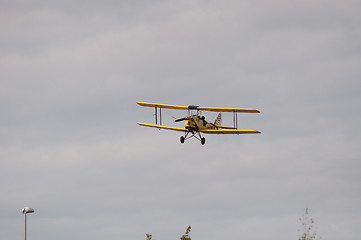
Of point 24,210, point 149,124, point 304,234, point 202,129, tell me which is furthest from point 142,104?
point 304,234

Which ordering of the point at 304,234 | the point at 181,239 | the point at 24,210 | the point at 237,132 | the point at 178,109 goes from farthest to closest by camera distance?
the point at 178,109 → the point at 237,132 → the point at 24,210 → the point at 181,239 → the point at 304,234

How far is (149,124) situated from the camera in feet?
278

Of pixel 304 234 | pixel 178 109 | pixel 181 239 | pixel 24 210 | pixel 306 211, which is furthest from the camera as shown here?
pixel 178 109

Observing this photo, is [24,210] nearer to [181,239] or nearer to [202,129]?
[181,239]

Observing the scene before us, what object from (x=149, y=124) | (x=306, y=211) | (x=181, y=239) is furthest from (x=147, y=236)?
(x=149, y=124)

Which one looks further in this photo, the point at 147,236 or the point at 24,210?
the point at 24,210

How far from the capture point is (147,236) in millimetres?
53375

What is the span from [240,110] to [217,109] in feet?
10.1

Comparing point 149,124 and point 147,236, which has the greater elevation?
point 149,124

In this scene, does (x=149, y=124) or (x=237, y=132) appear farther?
(x=149, y=124)

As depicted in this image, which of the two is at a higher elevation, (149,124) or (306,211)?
(149,124)

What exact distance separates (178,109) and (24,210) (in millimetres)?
30863

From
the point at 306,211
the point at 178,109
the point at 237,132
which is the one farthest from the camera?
the point at 178,109

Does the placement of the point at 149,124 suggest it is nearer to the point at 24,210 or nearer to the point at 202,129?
the point at 202,129
